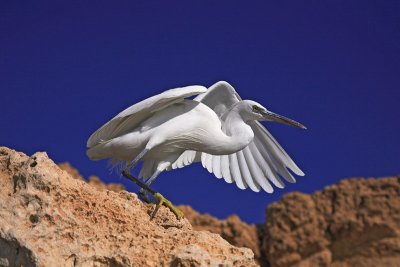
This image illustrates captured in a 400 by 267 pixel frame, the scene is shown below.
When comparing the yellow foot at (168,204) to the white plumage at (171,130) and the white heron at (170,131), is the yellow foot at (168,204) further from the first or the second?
the white plumage at (171,130)

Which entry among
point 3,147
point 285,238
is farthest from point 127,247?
point 285,238

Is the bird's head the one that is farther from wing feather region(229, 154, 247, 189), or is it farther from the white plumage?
wing feather region(229, 154, 247, 189)

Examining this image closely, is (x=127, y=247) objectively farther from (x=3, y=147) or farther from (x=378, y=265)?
(x=378, y=265)

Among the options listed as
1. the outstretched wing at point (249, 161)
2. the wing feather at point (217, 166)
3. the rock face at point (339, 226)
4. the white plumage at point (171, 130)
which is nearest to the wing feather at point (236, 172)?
the outstretched wing at point (249, 161)

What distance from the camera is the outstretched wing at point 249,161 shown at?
6715 millimetres

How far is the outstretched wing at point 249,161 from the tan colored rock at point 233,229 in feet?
22.8

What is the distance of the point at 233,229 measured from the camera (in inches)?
552

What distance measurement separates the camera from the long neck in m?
5.89

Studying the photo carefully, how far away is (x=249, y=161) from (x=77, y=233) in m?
4.00

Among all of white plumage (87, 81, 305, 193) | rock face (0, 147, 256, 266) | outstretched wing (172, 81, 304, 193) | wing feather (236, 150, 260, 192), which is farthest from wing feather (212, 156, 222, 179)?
rock face (0, 147, 256, 266)

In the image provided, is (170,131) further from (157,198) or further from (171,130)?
(157,198)

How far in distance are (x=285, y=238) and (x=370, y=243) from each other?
1953 mm

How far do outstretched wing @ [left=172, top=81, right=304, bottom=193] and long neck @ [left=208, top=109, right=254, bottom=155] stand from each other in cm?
52

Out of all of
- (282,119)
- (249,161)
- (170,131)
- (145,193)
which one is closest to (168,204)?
(145,193)
